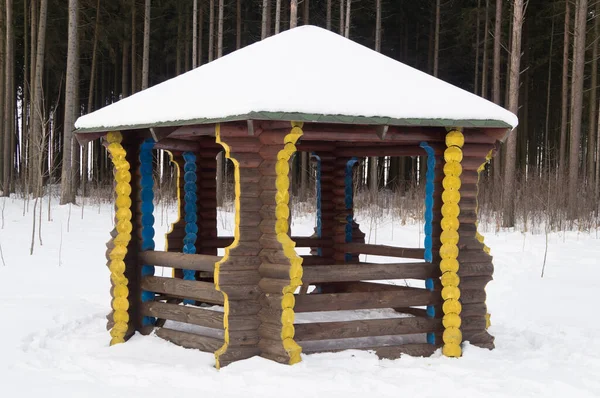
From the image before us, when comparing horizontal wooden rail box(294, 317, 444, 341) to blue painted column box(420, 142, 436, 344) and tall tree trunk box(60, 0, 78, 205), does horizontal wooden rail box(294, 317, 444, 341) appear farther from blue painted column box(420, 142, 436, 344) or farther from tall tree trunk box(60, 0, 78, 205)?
tall tree trunk box(60, 0, 78, 205)

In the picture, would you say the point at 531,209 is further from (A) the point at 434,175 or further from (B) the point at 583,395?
(B) the point at 583,395

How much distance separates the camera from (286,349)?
619 cm

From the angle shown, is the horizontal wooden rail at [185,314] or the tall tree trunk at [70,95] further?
the tall tree trunk at [70,95]

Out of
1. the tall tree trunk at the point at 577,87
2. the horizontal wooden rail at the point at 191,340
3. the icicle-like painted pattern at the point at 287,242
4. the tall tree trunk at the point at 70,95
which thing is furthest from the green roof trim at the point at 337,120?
the tall tree trunk at the point at 577,87

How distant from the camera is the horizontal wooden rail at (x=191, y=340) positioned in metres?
6.86

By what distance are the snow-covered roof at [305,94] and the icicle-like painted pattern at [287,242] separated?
1.34ft

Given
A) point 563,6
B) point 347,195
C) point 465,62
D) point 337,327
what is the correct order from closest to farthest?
point 337,327 < point 347,195 < point 563,6 < point 465,62

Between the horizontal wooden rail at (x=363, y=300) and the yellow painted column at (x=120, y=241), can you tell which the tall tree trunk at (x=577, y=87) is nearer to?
the horizontal wooden rail at (x=363, y=300)

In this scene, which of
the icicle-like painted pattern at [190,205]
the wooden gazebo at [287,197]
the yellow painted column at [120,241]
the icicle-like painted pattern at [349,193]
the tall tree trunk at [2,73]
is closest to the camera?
the wooden gazebo at [287,197]

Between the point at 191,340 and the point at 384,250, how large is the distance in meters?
3.16

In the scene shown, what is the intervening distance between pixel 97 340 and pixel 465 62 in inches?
967

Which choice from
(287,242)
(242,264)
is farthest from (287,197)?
(242,264)

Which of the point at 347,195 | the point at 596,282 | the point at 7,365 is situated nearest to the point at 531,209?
the point at 596,282

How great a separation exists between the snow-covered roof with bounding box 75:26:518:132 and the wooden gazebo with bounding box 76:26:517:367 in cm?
2
